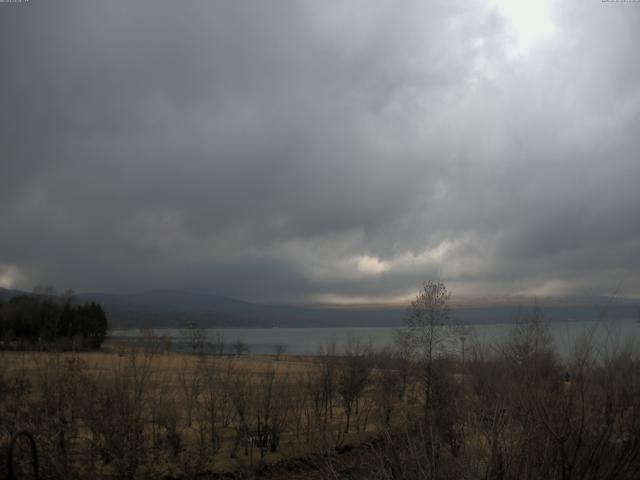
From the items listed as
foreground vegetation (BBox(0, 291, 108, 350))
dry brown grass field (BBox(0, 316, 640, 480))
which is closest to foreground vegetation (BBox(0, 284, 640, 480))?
dry brown grass field (BBox(0, 316, 640, 480))

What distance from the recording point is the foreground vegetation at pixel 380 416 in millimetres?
6266

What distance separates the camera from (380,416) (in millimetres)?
21234

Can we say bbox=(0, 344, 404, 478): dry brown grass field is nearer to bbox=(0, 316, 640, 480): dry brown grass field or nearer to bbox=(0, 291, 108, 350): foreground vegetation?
bbox=(0, 316, 640, 480): dry brown grass field

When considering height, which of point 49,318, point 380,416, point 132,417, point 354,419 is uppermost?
point 49,318

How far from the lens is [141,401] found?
17.0 metres

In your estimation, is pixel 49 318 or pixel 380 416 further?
pixel 49 318

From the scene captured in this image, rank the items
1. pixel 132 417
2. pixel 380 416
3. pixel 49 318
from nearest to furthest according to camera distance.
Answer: pixel 132 417
pixel 380 416
pixel 49 318

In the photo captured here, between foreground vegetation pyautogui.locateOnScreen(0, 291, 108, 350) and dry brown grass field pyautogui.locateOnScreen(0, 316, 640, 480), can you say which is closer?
dry brown grass field pyautogui.locateOnScreen(0, 316, 640, 480)

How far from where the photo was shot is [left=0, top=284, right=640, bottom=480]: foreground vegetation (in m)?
6.27

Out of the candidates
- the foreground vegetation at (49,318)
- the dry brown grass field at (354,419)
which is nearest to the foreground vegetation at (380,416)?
the dry brown grass field at (354,419)

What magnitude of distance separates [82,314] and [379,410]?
87.6m

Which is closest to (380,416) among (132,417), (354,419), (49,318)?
(132,417)

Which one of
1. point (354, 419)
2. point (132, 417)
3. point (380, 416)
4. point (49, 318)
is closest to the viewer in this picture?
point (132, 417)

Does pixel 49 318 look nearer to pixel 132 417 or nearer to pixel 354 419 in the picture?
pixel 354 419
